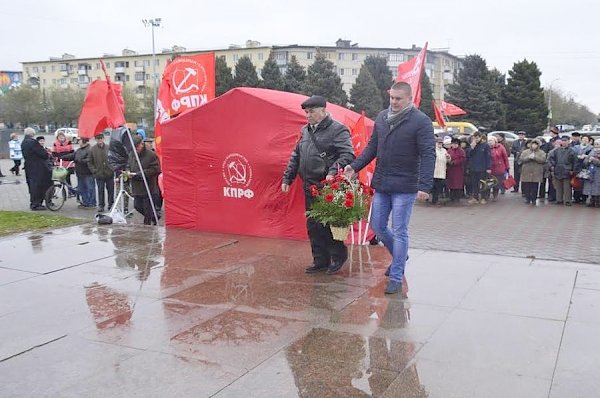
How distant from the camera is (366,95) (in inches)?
2357

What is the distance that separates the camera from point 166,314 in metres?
4.99

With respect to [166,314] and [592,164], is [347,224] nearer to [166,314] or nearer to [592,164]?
[166,314]

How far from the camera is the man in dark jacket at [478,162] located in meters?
14.0

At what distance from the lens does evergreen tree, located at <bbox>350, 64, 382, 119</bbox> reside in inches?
2350

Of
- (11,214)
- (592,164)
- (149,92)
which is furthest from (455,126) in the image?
(149,92)

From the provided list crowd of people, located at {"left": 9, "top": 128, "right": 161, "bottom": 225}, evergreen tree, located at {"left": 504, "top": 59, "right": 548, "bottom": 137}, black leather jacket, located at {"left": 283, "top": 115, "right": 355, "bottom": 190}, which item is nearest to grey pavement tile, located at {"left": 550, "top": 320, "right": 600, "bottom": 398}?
black leather jacket, located at {"left": 283, "top": 115, "right": 355, "bottom": 190}

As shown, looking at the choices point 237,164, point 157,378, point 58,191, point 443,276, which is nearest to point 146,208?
point 237,164

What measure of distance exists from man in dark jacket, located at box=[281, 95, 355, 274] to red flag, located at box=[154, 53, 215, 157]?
5709mm

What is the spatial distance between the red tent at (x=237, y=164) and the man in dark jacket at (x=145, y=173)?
0.97 meters

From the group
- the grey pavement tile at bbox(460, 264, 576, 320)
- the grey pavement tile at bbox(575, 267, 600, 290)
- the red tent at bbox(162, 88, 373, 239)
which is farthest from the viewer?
the red tent at bbox(162, 88, 373, 239)

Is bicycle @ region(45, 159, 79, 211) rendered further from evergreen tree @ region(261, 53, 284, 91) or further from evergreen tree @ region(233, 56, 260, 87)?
evergreen tree @ region(233, 56, 260, 87)

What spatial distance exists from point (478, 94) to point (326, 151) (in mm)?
47142

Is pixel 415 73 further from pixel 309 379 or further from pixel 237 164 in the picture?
pixel 309 379

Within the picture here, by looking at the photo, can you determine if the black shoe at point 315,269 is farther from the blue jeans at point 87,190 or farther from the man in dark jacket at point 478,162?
the blue jeans at point 87,190
